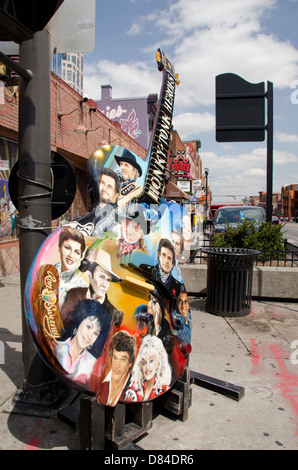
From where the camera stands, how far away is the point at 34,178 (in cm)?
309

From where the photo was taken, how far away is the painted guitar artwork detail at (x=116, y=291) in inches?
87.4

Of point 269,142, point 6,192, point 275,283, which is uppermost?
point 269,142

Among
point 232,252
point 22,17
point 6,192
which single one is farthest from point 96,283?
point 6,192

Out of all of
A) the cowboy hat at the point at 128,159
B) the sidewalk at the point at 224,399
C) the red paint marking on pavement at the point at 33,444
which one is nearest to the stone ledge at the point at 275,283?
the sidewalk at the point at 224,399

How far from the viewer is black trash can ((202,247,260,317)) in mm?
5570

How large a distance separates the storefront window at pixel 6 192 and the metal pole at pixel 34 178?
5.65m

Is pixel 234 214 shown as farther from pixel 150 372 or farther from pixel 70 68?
pixel 70 68

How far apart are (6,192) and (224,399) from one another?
7.18 metres

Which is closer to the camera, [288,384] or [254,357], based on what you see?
[288,384]

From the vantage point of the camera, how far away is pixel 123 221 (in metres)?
2.71

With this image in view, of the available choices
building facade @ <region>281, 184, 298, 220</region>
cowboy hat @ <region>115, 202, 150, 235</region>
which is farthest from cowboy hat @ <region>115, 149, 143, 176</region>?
building facade @ <region>281, 184, 298, 220</region>

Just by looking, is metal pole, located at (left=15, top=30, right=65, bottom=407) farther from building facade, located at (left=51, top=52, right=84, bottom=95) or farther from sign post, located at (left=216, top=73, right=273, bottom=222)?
building facade, located at (left=51, top=52, right=84, bottom=95)

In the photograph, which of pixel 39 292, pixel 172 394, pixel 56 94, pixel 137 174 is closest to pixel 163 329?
pixel 172 394

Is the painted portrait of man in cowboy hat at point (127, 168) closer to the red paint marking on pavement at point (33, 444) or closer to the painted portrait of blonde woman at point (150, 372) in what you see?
the painted portrait of blonde woman at point (150, 372)
